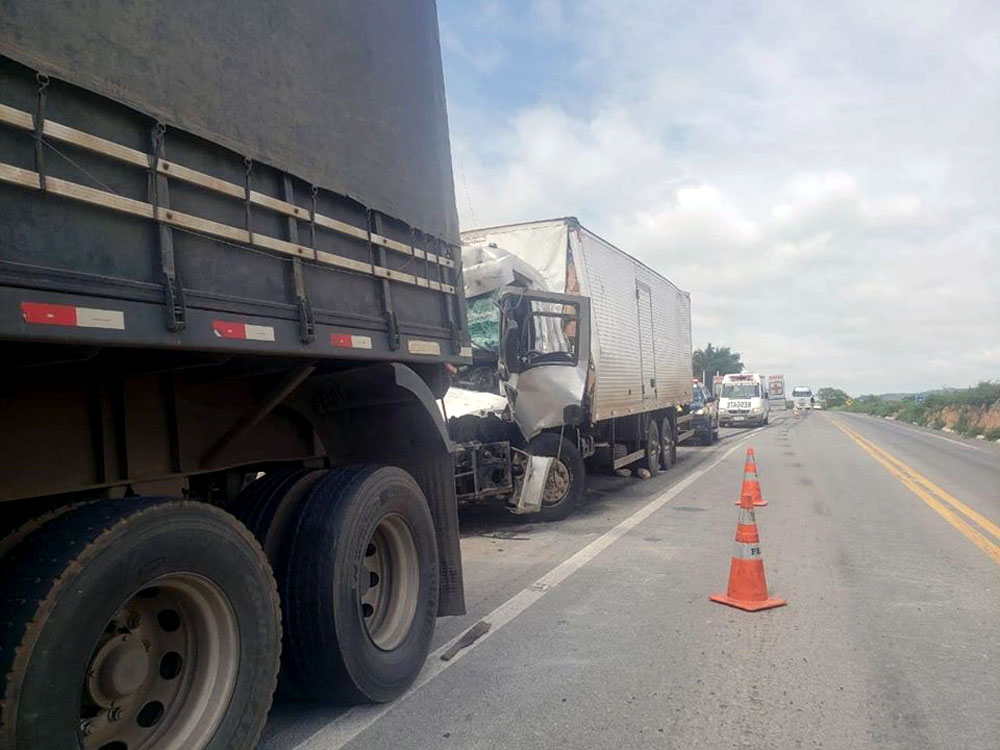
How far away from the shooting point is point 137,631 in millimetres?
2898

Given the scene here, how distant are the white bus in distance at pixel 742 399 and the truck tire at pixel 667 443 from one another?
2448cm

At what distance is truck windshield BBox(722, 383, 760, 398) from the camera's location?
4072cm

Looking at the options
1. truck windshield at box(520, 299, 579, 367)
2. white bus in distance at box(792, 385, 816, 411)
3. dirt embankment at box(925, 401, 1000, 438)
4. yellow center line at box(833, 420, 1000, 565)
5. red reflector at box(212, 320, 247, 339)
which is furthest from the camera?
white bus in distance at box(792, 385, 816, 411)

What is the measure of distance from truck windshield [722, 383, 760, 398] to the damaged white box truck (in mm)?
29244

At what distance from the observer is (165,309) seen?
8.53 feet

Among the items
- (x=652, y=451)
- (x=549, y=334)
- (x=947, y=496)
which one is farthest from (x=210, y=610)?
(x=652, y=451)

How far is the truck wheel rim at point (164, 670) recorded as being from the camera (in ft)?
9.00

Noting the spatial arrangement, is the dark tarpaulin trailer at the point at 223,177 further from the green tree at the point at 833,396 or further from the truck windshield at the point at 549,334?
the green tree at the point at 833,396

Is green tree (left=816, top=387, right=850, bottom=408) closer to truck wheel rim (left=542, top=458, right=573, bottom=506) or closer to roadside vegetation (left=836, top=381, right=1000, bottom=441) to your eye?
roadside vegetation (left=836, top=381, right=1000, bottom=441)

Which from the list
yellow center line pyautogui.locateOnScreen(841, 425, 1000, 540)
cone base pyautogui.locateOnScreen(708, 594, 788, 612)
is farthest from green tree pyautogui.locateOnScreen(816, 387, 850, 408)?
cone base pyautogui.locateOnScreen(708, 594, 788, 612)

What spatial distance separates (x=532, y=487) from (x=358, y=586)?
17.6ft

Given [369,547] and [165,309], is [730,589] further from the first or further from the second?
[165,309]

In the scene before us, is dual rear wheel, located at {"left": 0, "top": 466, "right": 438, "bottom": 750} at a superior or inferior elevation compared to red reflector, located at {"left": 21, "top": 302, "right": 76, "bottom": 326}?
inferior

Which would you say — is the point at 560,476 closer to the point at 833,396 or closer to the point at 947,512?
the point at 947,512
